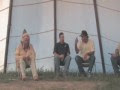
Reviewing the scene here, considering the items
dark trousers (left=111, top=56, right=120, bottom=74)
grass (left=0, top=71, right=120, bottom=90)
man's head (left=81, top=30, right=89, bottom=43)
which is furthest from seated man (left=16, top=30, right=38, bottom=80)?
dark trousers (left=111, top=56, right=120, bottom=74)

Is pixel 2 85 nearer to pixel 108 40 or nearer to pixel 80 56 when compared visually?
pixel 80 56

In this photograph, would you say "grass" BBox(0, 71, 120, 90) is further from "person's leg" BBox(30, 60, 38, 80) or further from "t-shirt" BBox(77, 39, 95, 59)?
"t-shirt" BBox(77, 39, 95, 59)

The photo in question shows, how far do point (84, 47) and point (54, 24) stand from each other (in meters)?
1.89

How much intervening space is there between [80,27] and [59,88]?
4.22 meters

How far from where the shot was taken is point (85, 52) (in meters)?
12.2

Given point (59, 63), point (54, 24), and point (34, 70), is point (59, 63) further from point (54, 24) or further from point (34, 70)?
point (54, 24)

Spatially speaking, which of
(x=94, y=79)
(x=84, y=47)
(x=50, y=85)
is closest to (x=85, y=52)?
(x=84, y=47)

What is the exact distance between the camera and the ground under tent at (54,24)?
45.4 ft

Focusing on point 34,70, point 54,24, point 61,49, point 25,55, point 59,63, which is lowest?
point 34,70

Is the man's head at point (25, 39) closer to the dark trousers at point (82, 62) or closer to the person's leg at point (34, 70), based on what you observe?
the person's leg at point (34, 70)

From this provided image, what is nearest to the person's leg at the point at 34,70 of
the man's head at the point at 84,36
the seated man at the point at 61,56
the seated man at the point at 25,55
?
the seated man at the point at 25,55

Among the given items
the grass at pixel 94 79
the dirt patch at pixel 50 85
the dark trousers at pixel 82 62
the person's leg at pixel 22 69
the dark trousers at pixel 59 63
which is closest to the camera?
the dirt patch at pixel 50 85

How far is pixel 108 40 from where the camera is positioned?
14.0m

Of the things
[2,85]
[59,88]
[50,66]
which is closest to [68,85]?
[59,88]
